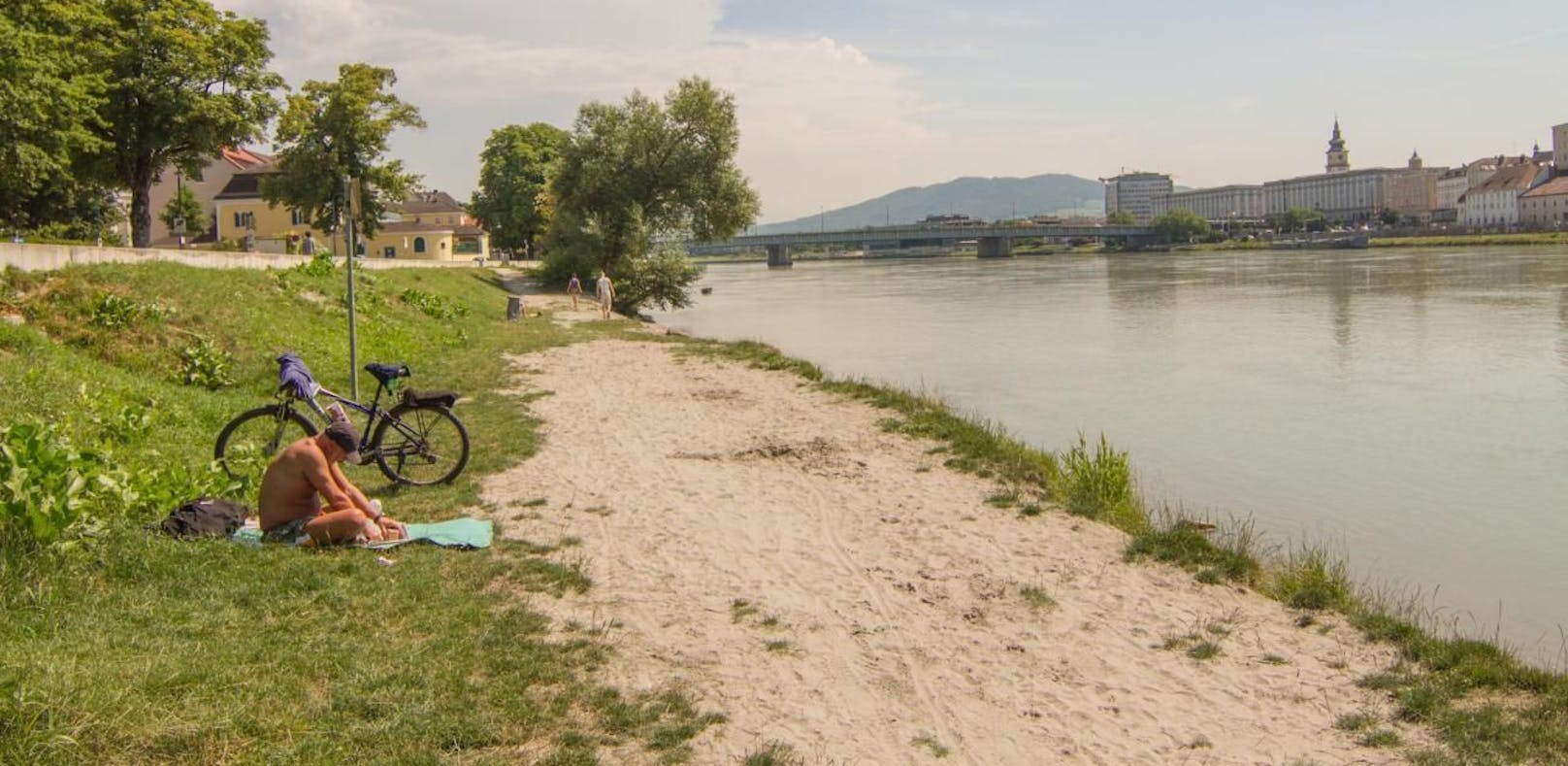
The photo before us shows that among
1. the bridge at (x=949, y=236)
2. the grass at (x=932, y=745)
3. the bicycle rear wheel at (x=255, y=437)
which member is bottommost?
the grass at (x=932, y=745)

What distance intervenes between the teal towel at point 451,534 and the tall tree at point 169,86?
29277mm

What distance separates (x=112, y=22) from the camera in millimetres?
31781

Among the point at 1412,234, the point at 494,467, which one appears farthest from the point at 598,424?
the point at 1412,234

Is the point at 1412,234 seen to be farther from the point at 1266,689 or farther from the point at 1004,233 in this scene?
the point at 1266,689

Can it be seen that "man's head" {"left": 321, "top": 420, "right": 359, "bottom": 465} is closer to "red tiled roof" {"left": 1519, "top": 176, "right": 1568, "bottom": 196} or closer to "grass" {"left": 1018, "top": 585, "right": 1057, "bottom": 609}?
"grass" {"left": 1018, "top": 585, "right": 1057, "bottom": 609}

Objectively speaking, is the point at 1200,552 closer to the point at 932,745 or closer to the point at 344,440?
the point at 932,745

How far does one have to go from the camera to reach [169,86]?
33.4 metres

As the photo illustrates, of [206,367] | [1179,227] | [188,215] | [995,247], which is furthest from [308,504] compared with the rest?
[1179,227]

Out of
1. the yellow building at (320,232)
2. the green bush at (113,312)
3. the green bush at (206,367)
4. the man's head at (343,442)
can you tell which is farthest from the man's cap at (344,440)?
the yellow building at (320,232)

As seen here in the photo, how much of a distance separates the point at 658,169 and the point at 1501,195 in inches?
6395

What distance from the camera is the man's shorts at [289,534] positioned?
756cm

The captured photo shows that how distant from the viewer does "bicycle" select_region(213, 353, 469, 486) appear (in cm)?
941

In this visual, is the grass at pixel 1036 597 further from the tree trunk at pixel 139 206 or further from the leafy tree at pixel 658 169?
the leafy tree at pixel 658 169

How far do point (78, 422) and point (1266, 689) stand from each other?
29.7ft
